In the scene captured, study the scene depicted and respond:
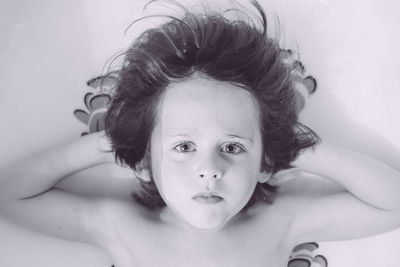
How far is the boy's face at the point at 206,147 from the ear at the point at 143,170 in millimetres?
89

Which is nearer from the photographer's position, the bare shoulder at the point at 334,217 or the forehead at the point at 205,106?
the forehead at the point at 205,106

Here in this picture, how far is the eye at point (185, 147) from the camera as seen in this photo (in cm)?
79

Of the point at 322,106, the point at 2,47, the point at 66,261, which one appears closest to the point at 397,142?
the point at 322,106

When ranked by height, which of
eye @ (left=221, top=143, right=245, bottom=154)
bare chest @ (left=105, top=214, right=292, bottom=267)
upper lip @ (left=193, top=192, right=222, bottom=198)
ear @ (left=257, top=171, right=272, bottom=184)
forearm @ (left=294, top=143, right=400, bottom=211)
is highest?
forearm @ (left=294, top=143, right=400, bottom=211)

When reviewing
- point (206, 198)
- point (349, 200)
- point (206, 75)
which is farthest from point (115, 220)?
point (349, 200)

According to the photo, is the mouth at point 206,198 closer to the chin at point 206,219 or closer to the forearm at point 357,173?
the chin at point 206,219

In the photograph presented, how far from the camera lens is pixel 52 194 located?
35.9 inches

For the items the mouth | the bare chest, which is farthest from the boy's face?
the bare chest

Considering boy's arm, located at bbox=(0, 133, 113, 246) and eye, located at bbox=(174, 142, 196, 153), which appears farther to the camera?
boy's arm, located at bbox=(0, 133, 113, 246)

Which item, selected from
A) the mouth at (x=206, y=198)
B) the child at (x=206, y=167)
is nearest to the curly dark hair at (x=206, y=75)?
the child at (x=206, y=167)

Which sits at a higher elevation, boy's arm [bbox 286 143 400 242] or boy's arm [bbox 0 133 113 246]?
boy's arm [bbox 286 143 400 242]

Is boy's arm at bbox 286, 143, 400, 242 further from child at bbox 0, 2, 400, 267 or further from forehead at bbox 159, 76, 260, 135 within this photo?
forehead at bbox 159, 76, 260, 135

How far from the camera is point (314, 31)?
1037mm

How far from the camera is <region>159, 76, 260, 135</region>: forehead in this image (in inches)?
30.4
